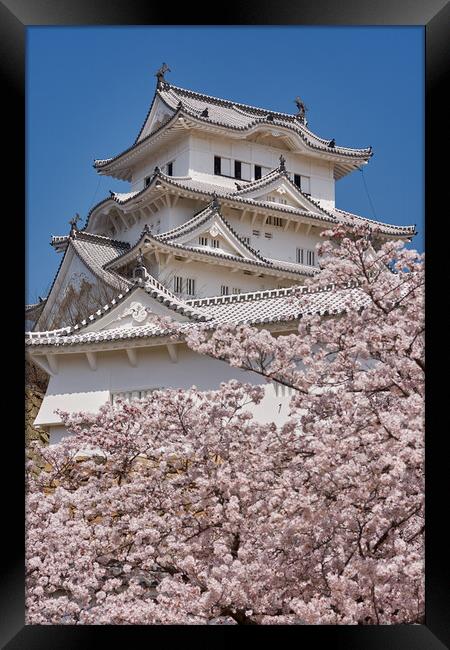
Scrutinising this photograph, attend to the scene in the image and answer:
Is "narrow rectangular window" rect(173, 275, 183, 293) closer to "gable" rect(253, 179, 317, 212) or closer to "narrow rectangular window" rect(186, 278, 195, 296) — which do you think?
"narrow rectangular window" rect(186, 278, 195, 296)

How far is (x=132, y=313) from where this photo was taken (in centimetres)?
520

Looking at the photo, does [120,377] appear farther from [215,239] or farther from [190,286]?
[215,239]

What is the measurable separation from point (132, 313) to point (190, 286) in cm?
153

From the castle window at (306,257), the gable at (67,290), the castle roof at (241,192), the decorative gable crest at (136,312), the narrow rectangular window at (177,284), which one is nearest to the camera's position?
the decorative gable crest at (136,312)

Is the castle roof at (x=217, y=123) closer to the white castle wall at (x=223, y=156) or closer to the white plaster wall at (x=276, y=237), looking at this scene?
the white castle wall at (x=223, y=156)

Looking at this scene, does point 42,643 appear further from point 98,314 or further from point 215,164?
point 215,164

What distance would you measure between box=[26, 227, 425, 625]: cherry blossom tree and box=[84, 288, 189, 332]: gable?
194 centimetres

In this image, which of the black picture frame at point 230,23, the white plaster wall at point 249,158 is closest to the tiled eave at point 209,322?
the black picture frame at point 230,23

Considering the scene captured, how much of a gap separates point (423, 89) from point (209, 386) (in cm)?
240

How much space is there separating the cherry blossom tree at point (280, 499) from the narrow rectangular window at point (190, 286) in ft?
10.7

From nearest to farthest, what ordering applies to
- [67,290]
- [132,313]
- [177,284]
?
[132,313] → [67,290] → [177,284]

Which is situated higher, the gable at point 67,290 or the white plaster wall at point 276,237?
the white plaster wall at point 276,237

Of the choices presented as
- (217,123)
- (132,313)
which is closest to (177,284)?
(132,313)

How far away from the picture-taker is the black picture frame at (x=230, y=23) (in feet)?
8.20
